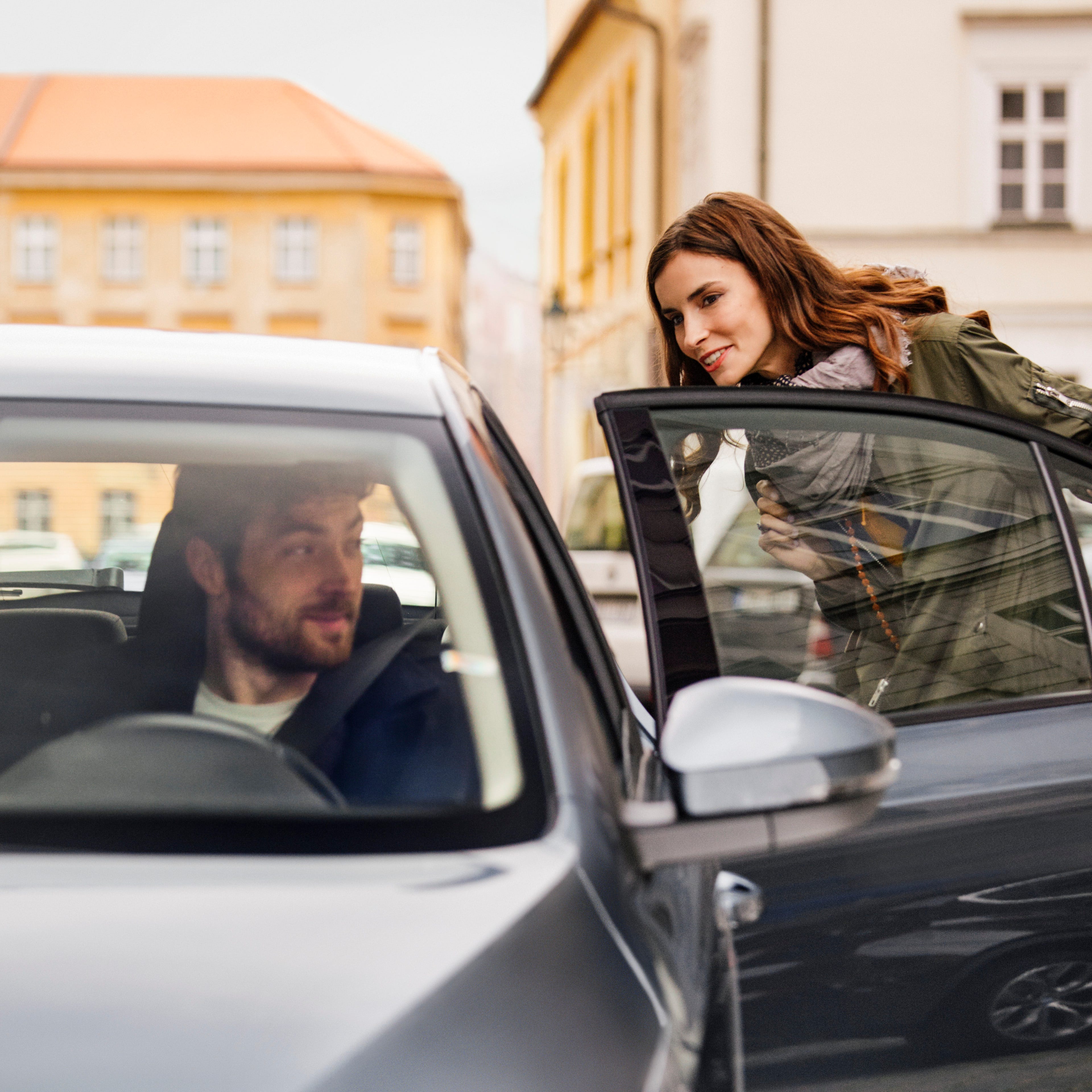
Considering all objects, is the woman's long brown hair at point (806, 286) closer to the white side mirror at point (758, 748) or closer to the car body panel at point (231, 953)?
the white side mirror at point (758, 748)

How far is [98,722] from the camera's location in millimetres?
1392

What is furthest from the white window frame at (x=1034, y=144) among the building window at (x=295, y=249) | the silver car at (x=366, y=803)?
the building window at (x=295, y=249)

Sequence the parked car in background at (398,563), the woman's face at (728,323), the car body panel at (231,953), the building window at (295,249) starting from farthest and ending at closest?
the building window at (295,249)
the woman's face at (728,323)
the parked car in background at (398,563)
the car body panel at (231,953)

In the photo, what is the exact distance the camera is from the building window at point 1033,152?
659 inches

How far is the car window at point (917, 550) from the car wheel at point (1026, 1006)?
38 centimetres

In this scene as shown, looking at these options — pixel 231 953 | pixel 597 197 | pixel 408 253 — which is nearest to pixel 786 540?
pixel 231 953

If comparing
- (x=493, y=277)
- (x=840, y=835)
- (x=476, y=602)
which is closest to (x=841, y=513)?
(x=840, y=835)

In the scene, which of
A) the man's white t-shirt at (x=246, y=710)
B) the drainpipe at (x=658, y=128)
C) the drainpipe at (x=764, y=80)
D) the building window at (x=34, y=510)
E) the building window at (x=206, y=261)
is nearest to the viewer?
the man's white t-shirt at (x=246, y=710)

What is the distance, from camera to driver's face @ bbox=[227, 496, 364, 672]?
1518 mm

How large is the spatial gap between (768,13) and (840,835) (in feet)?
52.5

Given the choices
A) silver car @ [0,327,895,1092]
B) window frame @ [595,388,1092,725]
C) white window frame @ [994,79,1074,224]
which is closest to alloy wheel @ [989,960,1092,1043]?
window frame @ [595,388,1092,725]

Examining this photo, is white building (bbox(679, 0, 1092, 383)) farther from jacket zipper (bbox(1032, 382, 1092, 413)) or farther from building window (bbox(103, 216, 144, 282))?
building window (bbox(103, 216, 144, 282))

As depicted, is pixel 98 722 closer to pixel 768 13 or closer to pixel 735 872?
pixel 735 872

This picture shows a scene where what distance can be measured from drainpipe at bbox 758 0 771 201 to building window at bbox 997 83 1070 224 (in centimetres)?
282
